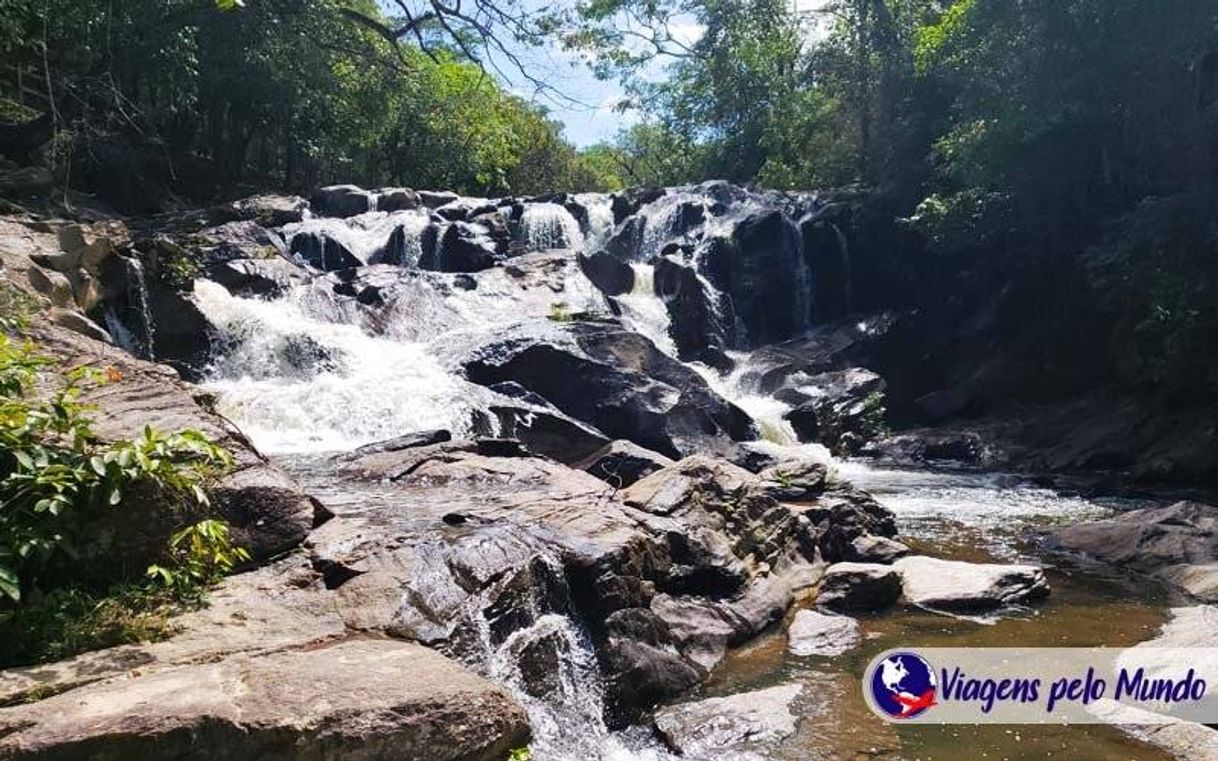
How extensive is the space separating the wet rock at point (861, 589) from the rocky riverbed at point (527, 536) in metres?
0.03

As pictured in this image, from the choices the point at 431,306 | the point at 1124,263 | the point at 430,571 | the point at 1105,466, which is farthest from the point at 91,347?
the point at 1124,263

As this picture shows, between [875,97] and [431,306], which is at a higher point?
[875,97]

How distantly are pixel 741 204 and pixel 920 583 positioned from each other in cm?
2010

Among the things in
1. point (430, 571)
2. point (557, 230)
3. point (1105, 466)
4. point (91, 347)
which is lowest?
point (1105, 466)

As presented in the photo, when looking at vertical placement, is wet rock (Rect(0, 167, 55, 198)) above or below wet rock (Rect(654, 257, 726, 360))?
above

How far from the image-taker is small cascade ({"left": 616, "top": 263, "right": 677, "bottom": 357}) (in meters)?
22.1

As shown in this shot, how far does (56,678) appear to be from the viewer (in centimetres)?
380

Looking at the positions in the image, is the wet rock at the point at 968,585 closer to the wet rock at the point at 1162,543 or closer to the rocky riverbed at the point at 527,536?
the rocky riverbed at the point at 527,536

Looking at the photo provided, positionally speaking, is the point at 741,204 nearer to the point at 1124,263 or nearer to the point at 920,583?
the point at 1124,263

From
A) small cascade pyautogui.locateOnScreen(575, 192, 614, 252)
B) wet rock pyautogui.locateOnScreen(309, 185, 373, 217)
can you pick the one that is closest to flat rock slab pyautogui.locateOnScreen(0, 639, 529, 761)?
small cascade pyautogui.locateOnScreen(575, 192, 614, 252)

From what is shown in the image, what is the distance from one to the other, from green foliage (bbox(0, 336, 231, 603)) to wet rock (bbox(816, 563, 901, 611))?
18.1 feet

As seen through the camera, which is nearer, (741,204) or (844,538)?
(844,538)

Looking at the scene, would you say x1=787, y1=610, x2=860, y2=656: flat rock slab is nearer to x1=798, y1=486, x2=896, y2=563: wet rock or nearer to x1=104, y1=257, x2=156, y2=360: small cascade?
x1=798, y1=486, x2=896, y2=563: wet rock

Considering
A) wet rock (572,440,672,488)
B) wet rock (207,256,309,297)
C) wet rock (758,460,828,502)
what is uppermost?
wet rock (207,256,309,297)
